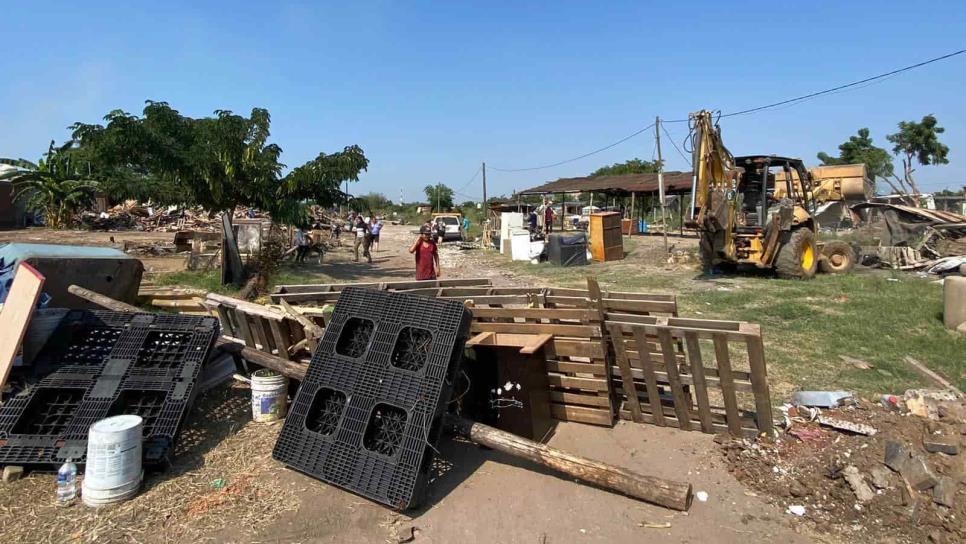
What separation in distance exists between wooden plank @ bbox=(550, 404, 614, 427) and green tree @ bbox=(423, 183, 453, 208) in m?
66.7

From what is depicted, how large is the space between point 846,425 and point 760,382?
0.80 meters

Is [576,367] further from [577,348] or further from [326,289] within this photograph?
[326,289]

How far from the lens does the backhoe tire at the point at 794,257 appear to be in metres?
13.0

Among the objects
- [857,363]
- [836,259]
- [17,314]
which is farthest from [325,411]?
[836,259]

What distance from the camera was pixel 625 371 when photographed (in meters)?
4.82

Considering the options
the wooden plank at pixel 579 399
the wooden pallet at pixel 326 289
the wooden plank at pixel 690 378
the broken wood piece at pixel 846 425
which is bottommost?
the broken wood piece at pixel 846 425

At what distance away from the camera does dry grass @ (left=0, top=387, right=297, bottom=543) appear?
332 centimetres

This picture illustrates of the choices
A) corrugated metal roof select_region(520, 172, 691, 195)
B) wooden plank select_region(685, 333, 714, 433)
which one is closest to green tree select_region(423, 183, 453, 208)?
corrugated metal roof select_region(520, 172, 691, 195)

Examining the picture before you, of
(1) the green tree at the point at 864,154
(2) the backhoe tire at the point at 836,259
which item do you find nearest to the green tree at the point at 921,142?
(1) the green tree at the point at 864,154

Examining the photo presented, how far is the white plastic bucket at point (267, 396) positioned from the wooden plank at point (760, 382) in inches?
151

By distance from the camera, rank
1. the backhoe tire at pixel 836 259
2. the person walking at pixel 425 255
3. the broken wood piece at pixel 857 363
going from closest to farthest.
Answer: the broken wood piece at pixel 857 363, the person walking at pixel 425 255, the backhoe tire at pixel 836 259

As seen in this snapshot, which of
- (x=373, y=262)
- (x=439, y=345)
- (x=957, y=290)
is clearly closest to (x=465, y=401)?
(x=439, y=345)

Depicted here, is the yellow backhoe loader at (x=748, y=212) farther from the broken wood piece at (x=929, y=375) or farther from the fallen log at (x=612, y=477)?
the fallen log at (x=612, y=477)

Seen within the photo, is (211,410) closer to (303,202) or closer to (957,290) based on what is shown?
(957,290)
